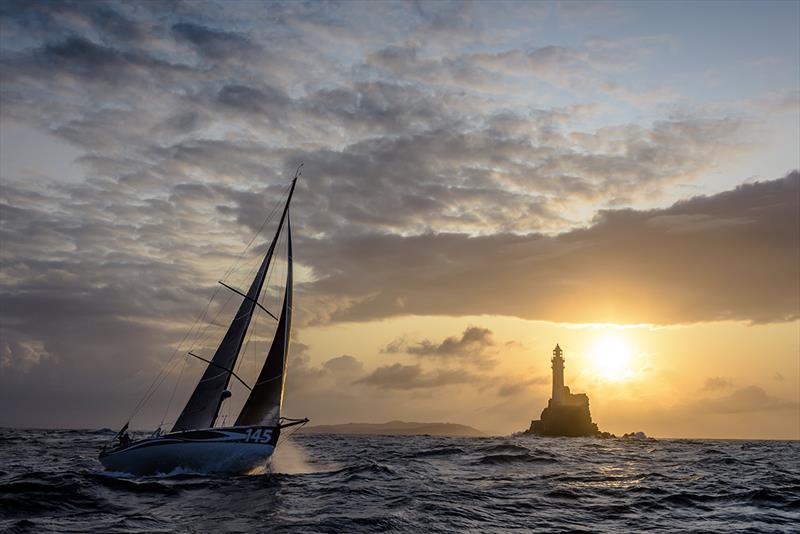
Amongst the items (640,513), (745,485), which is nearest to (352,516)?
(640,513)

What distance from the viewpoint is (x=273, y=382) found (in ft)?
108

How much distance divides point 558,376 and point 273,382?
156 m

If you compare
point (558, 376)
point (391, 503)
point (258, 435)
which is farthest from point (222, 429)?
point (558, 376)

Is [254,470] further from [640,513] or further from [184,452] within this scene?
[640,513]

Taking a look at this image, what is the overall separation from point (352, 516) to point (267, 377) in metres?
12.9

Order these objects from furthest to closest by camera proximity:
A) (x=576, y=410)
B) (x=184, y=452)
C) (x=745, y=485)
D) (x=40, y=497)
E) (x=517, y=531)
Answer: (x=576, y=410), (x=745, y=485), (x=184, y=452), (x=40, y=497), (x=517, y=531)

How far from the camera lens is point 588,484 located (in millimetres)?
33562

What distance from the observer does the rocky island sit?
176 metres

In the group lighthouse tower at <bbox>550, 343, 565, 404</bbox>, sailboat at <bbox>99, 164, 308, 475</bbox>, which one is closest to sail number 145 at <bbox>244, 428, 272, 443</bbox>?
sailboat at <bbox>99, 164, 308, 475</bbox>

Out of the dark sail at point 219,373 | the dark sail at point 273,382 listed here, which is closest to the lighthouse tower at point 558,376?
the dark sail at point 219,373

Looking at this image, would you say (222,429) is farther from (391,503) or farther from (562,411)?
(562,411)

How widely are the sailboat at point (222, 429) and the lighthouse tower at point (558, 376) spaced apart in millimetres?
153061

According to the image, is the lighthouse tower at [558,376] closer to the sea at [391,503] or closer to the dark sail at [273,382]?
the sea at [391,503]

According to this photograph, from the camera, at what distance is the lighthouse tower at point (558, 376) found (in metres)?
178
